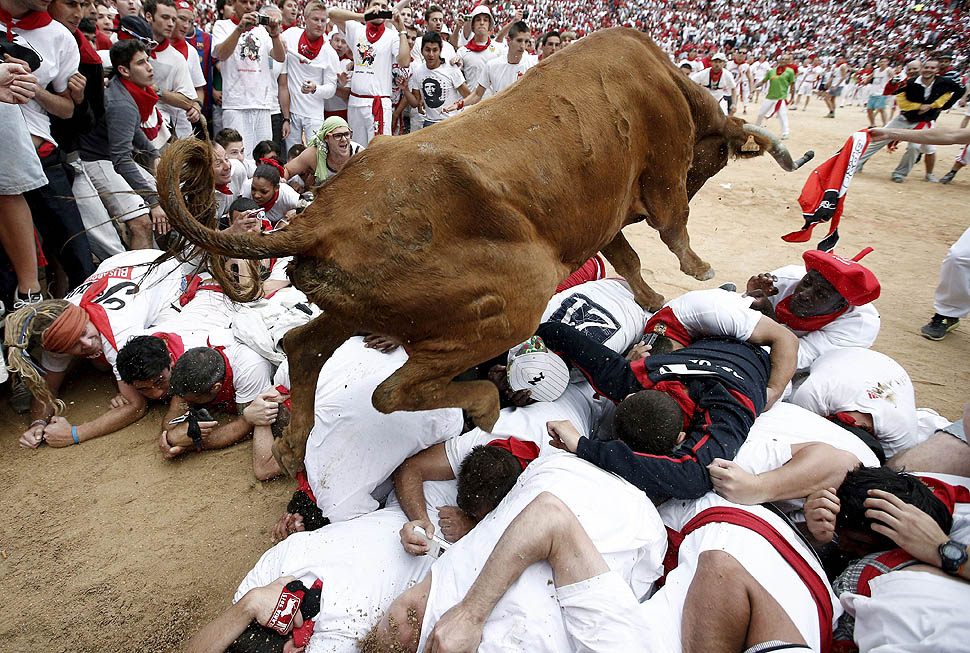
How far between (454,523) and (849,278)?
280 centimetres

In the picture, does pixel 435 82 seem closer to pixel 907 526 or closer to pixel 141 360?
pixel 141 360

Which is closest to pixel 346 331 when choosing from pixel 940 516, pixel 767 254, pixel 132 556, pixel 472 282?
pixel 472 282

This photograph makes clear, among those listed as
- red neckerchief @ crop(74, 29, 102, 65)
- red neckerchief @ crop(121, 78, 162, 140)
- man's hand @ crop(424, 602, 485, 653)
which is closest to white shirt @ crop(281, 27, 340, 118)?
red neckerchief @ crop(121, 78, 162, 140)

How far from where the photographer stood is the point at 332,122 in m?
5.43

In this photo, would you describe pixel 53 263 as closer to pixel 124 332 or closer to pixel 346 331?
pixel 124 332

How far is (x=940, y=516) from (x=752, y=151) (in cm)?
216

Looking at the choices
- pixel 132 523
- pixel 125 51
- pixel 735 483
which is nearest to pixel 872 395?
pixel 735 483

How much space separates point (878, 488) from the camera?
2.38 meters

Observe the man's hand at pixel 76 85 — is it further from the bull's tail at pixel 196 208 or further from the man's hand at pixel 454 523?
the man's hand at pixel 454 523

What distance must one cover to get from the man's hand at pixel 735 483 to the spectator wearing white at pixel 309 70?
6.69 metres

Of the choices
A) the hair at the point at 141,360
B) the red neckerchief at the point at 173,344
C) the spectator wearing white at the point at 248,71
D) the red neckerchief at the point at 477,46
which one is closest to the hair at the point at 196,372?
the hair at the point at 141,360

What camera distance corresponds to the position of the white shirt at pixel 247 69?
22.1ft

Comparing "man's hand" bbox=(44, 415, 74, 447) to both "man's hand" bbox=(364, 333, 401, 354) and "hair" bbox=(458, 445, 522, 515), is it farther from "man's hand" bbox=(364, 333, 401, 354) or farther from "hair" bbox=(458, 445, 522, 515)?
"hair" bbox=(458, 445, 522, 515)

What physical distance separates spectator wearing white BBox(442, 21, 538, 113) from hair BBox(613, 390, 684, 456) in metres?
6.34
